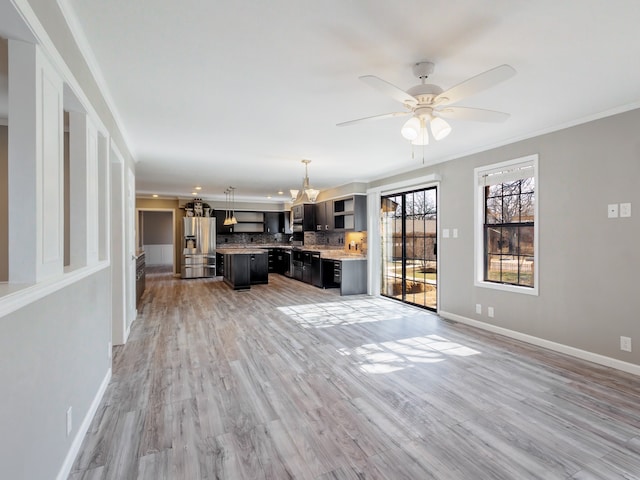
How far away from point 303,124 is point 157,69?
59.4 inches

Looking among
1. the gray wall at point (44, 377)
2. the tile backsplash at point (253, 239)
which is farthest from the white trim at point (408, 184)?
the tile backsplash at point (253, 239)

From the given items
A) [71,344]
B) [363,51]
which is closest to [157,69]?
[363,51]

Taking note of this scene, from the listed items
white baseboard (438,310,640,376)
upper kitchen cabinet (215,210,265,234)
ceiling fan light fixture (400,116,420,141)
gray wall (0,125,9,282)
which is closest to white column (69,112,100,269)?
gray wall (0,125,9,282)

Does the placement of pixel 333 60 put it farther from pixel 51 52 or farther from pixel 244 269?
pixel 244 269

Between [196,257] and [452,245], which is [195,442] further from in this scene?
[196,257]

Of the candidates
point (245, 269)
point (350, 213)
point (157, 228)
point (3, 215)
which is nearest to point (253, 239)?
point (245, 269)

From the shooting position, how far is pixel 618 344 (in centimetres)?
312

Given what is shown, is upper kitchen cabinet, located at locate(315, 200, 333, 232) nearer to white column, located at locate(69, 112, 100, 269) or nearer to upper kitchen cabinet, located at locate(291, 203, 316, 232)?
upper kitchen cabinet, located at locate(291, 203, 316, 232)

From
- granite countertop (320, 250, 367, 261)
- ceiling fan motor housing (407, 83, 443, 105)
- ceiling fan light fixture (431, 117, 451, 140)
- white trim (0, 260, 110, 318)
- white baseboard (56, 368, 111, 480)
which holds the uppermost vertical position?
ceiling fan motor housing (407, 83, 443, 105)

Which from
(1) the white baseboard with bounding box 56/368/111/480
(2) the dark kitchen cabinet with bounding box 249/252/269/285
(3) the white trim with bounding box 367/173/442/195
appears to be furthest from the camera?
(2) the dark kitchen cabinet with bounding box 249/252/269/285

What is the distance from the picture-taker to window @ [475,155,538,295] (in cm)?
395

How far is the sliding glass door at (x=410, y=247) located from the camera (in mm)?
5488

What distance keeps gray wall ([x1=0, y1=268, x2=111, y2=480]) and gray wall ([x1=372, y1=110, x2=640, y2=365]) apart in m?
4.35

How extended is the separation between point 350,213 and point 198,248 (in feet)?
15.7
